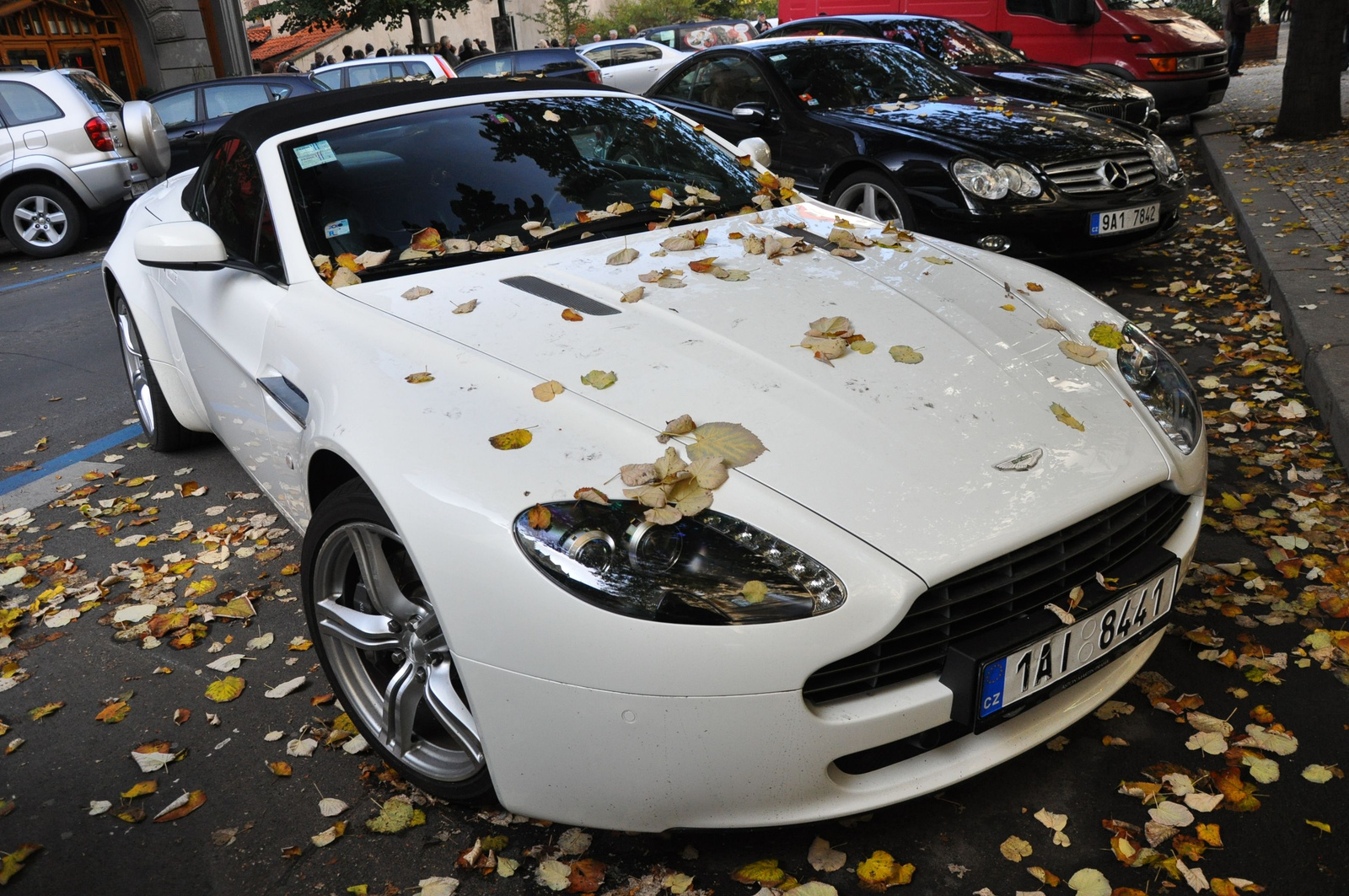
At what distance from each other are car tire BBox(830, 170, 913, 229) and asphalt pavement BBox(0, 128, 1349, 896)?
2.06m

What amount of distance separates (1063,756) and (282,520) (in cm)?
274

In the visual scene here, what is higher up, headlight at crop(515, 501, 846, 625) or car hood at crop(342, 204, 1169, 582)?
car hood at crop(342, 204, 1169, 582)

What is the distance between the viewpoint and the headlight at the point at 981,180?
534 cm

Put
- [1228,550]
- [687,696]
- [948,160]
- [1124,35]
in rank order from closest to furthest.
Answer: [687,696] → [1228,550] → [948,160] → [1124,35]

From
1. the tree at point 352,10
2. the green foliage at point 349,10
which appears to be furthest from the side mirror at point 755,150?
the green foliage at point 349,10

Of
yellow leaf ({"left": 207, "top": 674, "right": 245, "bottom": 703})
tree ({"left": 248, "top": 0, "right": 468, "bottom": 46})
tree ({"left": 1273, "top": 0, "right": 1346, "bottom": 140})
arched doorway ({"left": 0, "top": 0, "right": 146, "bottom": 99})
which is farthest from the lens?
tree ({"left": 248, "top": 0, "right": 468, "bottom": 46})

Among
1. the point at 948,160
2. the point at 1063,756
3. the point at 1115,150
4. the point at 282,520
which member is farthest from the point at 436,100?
the point at 1115,150

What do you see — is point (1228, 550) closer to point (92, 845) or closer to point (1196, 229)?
point (92, 845)

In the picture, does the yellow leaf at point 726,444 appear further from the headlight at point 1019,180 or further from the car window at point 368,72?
the car window at point 368,72

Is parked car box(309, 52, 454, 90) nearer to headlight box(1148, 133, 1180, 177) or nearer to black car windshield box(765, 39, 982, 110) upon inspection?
black car windshield box(765, 39, 982, 110)

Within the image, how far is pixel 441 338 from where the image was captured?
247 centimetres

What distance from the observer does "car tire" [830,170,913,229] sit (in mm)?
5629

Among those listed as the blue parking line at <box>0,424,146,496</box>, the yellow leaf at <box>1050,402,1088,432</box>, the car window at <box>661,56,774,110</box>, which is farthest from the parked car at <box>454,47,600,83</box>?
the yellow leaf at <box>1050,402,1088,432</box>

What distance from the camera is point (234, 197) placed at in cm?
335
